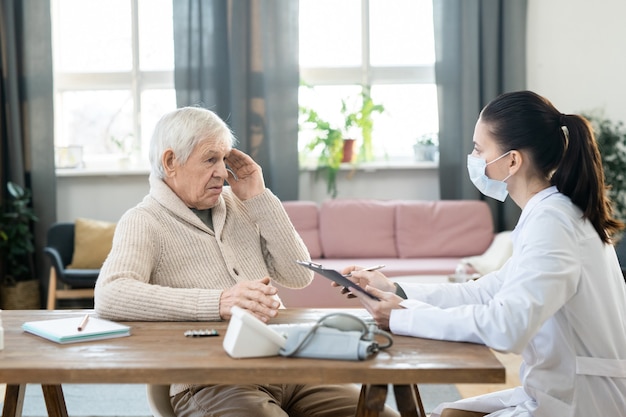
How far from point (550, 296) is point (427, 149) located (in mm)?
4615

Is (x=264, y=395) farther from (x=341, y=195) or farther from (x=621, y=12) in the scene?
(x=621, y=12)

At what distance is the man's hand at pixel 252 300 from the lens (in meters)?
1.93

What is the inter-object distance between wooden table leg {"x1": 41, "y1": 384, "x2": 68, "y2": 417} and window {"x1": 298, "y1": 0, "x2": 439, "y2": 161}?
434 centimetres

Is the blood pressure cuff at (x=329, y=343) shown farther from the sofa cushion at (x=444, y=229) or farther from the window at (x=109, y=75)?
the window at (x=109, y=75)

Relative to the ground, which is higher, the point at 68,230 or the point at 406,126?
the point at 406,126

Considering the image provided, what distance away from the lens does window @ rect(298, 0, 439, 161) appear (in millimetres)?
6281

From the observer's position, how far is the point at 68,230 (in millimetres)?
5828

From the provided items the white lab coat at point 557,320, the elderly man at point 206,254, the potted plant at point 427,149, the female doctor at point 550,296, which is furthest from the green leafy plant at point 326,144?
the white lab coat at point 557,320

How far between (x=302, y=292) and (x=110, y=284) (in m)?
3.11

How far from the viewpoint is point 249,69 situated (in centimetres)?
604

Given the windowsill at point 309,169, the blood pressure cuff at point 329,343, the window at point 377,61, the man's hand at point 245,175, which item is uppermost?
the window at point 377,61

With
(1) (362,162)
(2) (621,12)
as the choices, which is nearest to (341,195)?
(1) (362,162)

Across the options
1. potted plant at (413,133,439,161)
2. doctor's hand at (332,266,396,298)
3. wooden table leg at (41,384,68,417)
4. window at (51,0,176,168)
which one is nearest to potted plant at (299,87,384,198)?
potted plant at (413,133,439,161)

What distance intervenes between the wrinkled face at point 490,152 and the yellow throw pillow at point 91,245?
4.15 m
